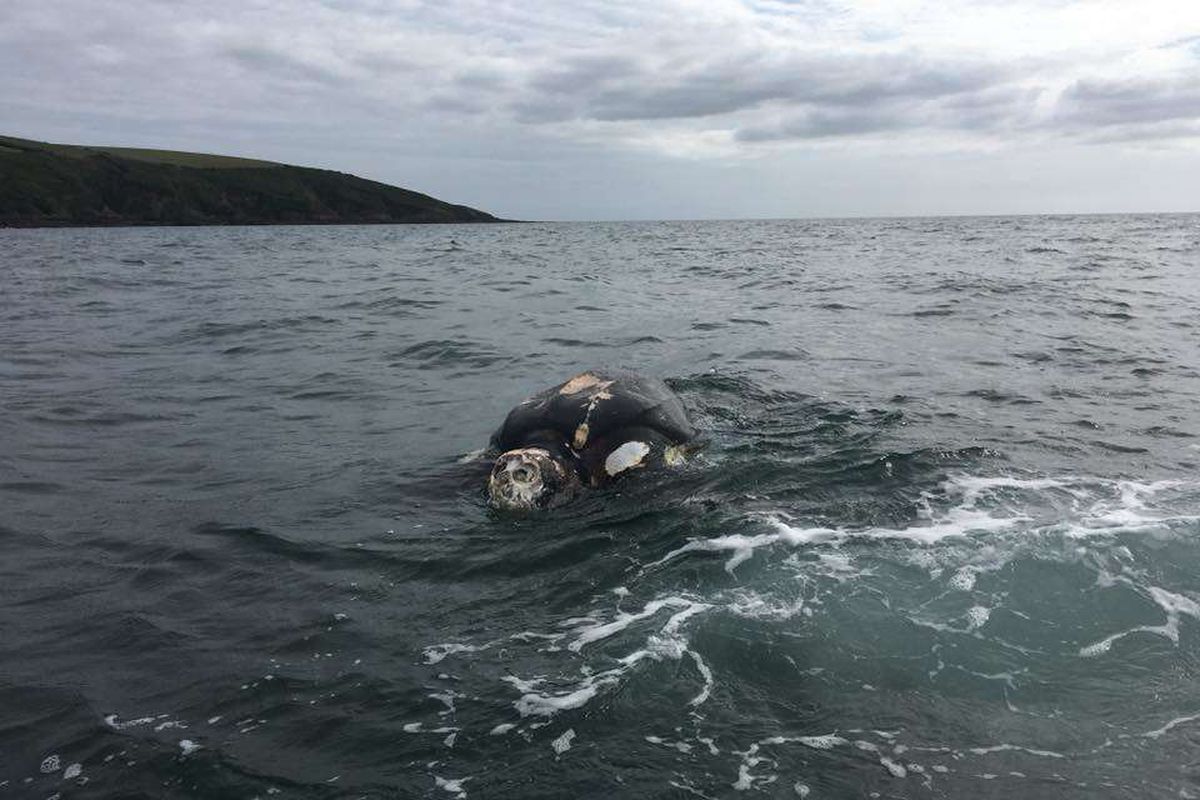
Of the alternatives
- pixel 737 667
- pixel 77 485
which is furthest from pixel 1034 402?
pixel 77 485

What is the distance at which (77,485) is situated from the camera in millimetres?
10227

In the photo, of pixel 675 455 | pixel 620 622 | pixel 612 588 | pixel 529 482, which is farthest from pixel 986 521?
pixel 529 482

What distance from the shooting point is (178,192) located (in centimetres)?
12312

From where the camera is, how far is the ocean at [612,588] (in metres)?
5.19

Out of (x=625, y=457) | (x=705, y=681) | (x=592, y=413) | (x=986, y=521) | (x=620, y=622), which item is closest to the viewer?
(x=705, y=681)

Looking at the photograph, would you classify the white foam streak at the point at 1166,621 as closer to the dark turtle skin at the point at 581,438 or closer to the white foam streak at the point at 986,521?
the white foam streak at the point at 986,521

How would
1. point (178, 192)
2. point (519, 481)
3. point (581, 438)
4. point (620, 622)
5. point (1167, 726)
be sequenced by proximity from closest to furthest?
point (1167, 726) → point (620, 622) → point (519, 481) → point (581, 438) → point (178, 192)

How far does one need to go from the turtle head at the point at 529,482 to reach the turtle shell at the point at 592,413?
79 centimetres

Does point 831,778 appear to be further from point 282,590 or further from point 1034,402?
point 1034,402

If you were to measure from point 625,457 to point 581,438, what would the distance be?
66 centimetres

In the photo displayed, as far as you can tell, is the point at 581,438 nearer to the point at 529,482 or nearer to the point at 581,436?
the point at 581,436

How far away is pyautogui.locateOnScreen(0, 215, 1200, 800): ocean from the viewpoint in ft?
17.0

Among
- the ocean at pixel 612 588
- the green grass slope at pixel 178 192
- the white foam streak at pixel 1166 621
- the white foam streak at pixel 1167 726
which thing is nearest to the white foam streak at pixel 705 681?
the ocean at pixel 612 588

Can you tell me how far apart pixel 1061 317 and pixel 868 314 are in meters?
5.35
